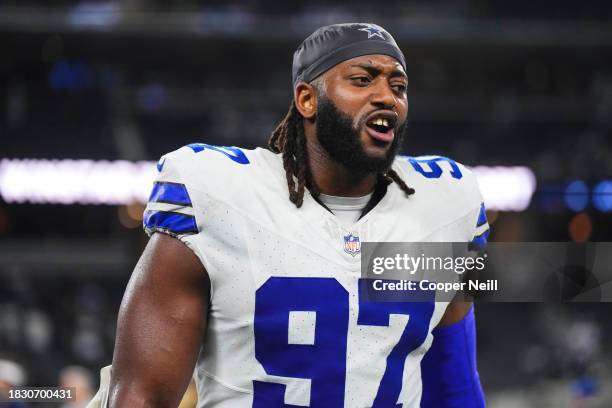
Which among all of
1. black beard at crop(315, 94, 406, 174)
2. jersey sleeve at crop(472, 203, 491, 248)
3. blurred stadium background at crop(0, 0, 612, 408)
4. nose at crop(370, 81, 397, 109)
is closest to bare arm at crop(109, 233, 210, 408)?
black beard at crop(315, 94, 406, 174)

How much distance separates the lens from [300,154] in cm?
228

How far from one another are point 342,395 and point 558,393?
12740 millimetres

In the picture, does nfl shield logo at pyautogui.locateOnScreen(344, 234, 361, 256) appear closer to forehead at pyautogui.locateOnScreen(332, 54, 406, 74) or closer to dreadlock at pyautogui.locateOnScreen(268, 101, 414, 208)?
dreadlock at pyautogui.locateOnScreen(268, 101, 414, 208)

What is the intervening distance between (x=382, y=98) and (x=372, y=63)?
0.10 metres

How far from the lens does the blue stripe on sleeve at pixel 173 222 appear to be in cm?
199

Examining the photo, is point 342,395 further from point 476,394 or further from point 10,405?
point 10,405

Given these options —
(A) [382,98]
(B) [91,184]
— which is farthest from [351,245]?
(B) [91,184]

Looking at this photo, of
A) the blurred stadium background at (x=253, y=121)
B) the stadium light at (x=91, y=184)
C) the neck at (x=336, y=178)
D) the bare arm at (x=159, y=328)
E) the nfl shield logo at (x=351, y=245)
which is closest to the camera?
the bare arm at (x=159, y=328)

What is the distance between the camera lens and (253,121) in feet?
52.1

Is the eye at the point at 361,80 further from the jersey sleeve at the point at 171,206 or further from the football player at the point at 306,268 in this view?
the jersey sleeve at the point at 171,206

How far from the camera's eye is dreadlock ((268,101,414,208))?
2.18 metres

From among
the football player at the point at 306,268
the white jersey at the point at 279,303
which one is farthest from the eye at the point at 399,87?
the white jersey at the point at 279,303

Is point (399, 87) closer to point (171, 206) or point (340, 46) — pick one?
point (340, 46)

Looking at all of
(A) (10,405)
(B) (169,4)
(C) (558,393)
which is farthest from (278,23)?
(A) (10,405)
